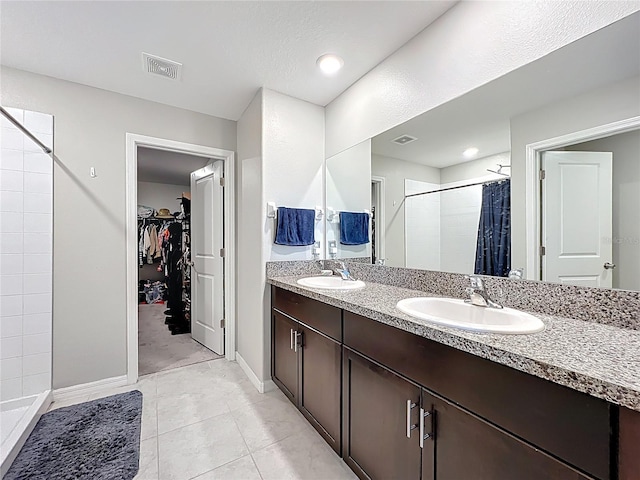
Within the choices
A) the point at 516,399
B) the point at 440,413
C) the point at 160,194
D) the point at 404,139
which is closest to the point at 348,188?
the point at 404,139

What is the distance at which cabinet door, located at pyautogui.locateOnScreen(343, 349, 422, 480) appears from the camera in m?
1.07

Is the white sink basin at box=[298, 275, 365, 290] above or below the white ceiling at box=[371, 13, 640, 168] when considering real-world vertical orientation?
below

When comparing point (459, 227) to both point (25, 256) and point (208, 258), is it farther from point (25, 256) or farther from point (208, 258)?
point (25, 256)

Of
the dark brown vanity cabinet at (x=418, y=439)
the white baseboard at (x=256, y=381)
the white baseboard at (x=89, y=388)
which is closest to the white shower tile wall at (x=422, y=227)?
the dark brown vanity cabinet at (x=418, y=439)

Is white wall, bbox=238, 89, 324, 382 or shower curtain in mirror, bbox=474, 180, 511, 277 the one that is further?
white wall, bbox=238, 89, 324, 382

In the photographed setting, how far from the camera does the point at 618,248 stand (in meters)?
1.02

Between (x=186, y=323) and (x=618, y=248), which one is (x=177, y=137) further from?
(x=618, y=248)

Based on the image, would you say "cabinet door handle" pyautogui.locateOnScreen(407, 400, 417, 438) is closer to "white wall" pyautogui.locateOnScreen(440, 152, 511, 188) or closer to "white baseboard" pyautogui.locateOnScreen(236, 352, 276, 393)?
"white wall" pyautogui.locateOnScreen(440, 152, 511, 188)

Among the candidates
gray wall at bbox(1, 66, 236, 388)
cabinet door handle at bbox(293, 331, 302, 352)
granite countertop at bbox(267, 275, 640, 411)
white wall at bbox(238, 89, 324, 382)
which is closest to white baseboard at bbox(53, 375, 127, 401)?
gray wall at bbox(1, 66, 236, 388)

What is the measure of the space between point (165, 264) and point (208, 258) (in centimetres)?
202

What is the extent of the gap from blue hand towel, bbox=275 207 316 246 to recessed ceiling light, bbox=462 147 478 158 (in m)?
1.25

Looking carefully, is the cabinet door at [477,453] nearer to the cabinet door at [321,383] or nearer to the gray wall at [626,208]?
the cabinet door at [321,383]

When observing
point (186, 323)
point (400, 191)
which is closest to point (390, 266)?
point (400, 191)

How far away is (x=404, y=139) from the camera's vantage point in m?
1.84
